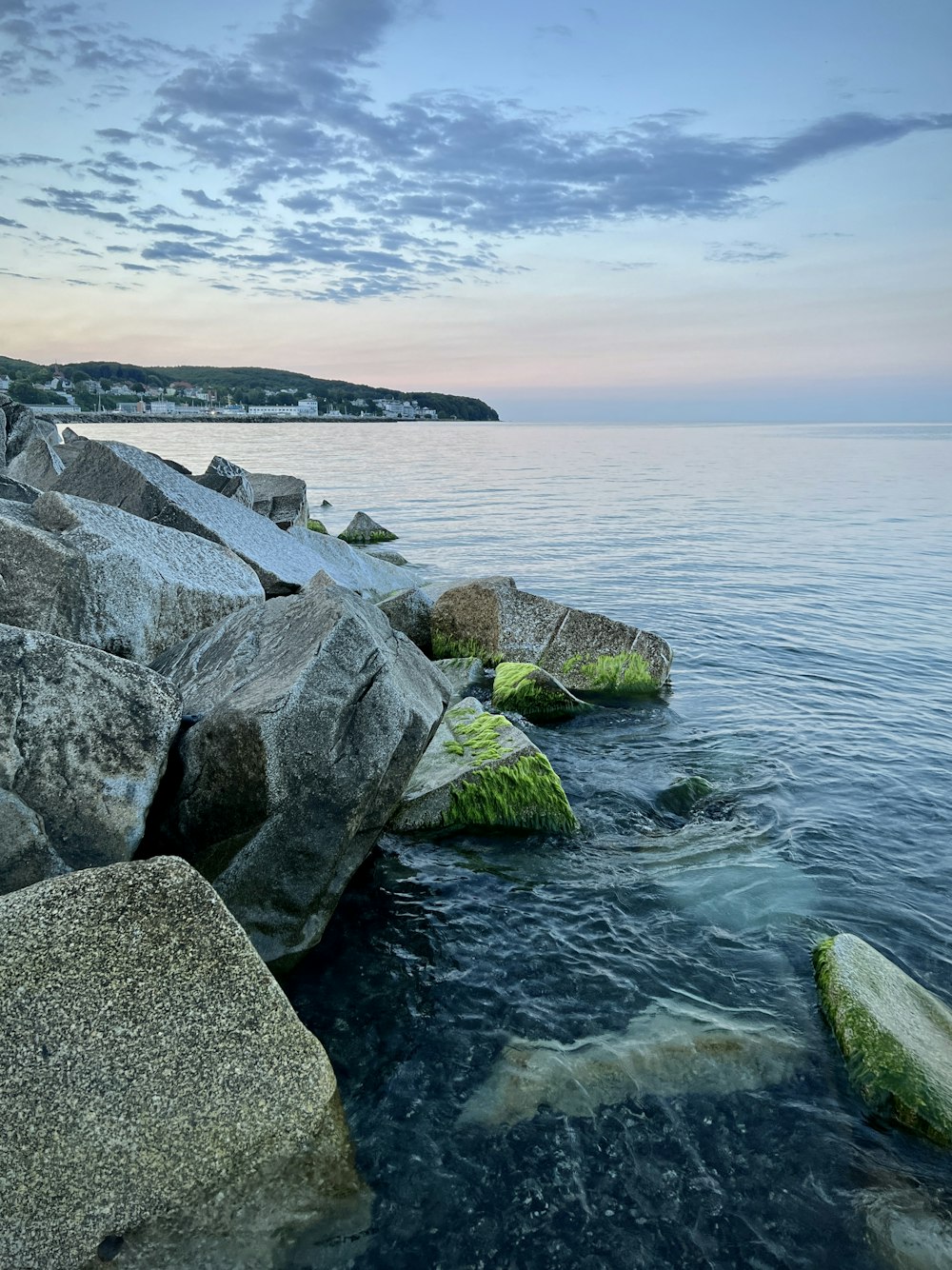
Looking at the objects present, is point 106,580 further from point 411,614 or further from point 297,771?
point 411,614

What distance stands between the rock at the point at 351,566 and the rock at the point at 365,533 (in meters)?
11.8

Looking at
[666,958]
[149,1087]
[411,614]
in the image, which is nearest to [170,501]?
[411,614]

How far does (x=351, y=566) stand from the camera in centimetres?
1694

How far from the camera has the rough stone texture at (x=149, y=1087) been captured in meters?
3.86

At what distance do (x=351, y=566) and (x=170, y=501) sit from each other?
617 cm

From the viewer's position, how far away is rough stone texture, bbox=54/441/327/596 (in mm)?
10961

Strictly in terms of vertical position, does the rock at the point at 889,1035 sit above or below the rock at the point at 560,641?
below

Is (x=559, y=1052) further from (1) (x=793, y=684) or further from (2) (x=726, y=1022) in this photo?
(1) (x=793, y=684)

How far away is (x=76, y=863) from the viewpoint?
17.9ft

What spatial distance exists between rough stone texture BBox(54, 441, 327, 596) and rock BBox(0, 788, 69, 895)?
19.1ft

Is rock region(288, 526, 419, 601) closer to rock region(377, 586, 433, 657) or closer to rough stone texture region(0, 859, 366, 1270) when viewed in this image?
rock region(377, 586, 433, 657)

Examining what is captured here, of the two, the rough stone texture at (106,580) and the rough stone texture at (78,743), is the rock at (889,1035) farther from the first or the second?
the rough stone texture at (106,580)

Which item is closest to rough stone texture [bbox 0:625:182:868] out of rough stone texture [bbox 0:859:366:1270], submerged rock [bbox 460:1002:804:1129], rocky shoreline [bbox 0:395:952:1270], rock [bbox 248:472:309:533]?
rocky shoreline [bbox 0:395:952:1270]

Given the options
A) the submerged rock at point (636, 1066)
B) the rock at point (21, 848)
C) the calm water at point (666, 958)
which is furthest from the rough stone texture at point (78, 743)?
the submerged rock at point (636, 1066)
